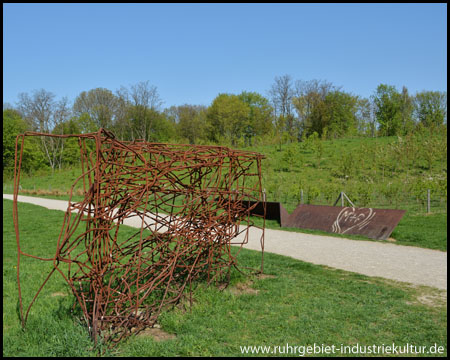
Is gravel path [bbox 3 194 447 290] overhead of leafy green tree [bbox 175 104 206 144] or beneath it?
beneath

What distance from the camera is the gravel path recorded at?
264 inches

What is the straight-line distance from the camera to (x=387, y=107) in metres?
40.1

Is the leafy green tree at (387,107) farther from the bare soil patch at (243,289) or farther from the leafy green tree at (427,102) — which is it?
the bare soil patch at (243,289)

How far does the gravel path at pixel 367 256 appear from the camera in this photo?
6707 millimetres

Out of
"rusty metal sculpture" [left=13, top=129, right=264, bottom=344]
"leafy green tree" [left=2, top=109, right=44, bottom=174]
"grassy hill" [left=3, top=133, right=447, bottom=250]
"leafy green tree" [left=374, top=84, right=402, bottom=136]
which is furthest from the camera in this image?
"leafy green tree" [left=2, top=109, right=44, bottom=174]

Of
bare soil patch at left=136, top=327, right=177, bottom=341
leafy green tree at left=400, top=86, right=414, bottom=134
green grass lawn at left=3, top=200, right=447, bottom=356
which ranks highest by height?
leafy green tree at left=400, top=86, right=414, bottom=134

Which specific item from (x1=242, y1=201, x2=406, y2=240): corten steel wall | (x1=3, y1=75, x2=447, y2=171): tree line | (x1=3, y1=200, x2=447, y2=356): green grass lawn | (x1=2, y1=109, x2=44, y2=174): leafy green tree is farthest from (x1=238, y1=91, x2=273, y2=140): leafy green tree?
(x1=3, y1=200, x2=447, y2=356): green grass lawn

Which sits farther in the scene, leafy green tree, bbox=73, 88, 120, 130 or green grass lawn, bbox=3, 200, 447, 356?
leafy green tree, bbox=73, 88, 120, 130

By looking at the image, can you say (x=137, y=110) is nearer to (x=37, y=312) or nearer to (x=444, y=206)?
(x=444, y=206)

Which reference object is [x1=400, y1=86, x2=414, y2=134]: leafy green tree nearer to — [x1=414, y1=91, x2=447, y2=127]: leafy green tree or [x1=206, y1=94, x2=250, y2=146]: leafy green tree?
[x1=414, y1=91, x2=447, y2=127]: leafy green tree

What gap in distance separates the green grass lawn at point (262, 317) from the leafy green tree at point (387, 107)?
33644 millimetres

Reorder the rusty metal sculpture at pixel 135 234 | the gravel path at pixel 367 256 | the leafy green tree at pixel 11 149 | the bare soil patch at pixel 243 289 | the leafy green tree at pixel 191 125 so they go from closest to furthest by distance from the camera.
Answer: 1. the rusty metal sculpture at pixel 135 234
2. the bare soil patch at pixel 243 289
3. the gravel path at pixel 367 256
4. the leafy green tree at pixel 11 149
5. the leafy green tree at pixel 191 125

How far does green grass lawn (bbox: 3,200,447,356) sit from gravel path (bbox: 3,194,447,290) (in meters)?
0.65

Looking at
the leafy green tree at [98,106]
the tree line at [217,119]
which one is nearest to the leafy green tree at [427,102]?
the tree line at [217,119]
